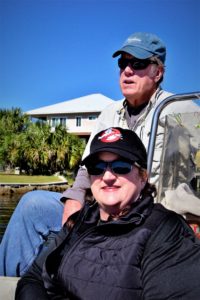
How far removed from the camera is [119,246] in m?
1.68

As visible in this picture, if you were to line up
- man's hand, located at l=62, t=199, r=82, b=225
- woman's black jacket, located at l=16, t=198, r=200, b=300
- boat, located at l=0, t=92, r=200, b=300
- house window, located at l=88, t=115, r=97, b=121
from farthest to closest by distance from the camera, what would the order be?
house window, located at l=88, t=115, r=97, b=121
man's hand, located at l=62, t=199, r=82, b=225
boat, located at l=0, t=92, r=200, b=300
woman's black jacket, located at l=16, t=198, r=200, b=300

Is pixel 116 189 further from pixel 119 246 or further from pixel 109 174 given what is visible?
pixel 119 246

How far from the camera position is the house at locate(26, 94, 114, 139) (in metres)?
43.5

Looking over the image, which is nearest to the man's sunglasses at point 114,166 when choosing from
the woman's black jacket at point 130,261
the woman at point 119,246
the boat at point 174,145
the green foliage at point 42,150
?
the woman at point 119,246

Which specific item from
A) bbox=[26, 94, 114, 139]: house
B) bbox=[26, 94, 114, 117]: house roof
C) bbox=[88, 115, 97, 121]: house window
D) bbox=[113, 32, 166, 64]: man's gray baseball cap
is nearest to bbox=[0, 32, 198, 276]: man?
bbox=[113, 32, 166, 64]: man's gray baseball cap

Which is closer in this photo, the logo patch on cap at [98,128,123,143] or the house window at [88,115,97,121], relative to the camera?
the logo patch on cap at [98,128,123,143]

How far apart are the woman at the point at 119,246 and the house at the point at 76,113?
4007 cm

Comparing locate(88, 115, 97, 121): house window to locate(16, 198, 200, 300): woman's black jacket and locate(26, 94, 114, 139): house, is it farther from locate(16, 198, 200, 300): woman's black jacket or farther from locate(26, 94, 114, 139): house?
locate(16, 198, 200, 300): woman's black jacket

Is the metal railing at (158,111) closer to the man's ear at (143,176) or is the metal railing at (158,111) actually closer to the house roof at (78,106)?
the man's ear at (143,176)

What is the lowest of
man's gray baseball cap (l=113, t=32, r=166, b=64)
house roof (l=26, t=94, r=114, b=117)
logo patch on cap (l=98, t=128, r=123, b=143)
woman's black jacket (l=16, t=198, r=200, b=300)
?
woman's black jacket (l=16, t=198, r=200, b=300)

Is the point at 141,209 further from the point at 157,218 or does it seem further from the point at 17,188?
the point at 17,188

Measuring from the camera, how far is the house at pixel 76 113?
43531 millimetres

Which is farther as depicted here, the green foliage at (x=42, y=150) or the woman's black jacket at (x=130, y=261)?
the green foliage at (x=42, y=150)

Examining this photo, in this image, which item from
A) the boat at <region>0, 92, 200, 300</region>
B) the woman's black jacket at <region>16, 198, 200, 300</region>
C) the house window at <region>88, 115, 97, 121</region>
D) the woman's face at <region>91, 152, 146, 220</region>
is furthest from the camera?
the house window at <region>88, 115, 97, 121</region>
